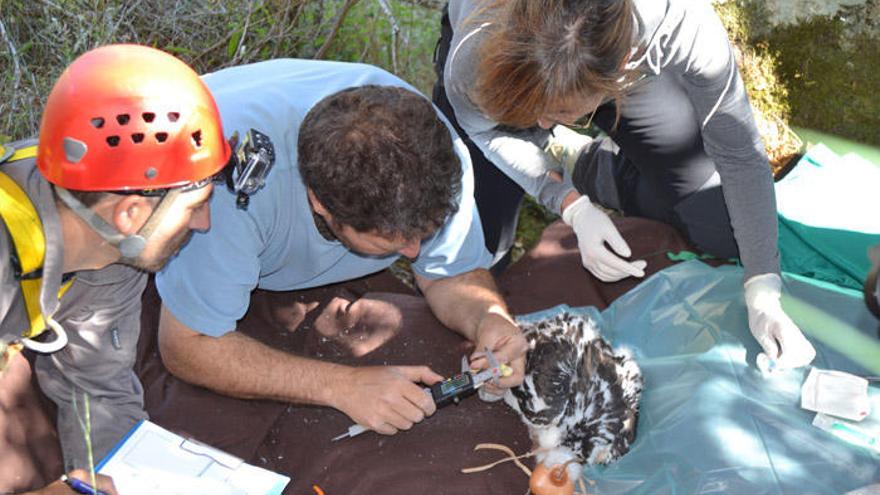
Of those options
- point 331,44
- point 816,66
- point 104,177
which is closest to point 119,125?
point 104,177

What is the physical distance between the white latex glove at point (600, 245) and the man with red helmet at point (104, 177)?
157 cm

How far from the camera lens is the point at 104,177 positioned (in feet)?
6.16

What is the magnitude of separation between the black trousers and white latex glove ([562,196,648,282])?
0.29m

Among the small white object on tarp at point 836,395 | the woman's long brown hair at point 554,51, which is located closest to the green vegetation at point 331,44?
the small white object on tarp at point 836,395

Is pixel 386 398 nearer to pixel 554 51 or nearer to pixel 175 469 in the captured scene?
pixel 175 469

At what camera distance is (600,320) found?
312 centimetres

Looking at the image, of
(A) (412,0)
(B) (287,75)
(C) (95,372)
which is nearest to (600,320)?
(B) (287,75)

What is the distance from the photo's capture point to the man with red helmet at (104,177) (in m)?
1.86

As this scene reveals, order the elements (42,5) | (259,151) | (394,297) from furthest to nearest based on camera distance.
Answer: (42,5) < (394,297) < (259,151)

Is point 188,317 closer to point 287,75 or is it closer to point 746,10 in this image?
point 287,75

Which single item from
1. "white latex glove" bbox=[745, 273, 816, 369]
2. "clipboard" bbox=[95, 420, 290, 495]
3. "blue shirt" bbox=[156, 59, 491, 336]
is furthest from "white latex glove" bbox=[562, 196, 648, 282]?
"clipboard" bbox=[95, 420, 290, 495]

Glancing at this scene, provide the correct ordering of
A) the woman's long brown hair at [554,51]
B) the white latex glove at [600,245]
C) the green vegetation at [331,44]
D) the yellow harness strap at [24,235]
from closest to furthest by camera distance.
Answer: the yellow harness strap at [24,235] → the woman's long brown hair at [554,51] → the white latex glove at [600,245] → the green vegetation at [331,44]

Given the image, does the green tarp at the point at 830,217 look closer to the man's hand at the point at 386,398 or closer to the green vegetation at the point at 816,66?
the green vegetation at the point at 816,66

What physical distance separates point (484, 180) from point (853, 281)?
1502mm
